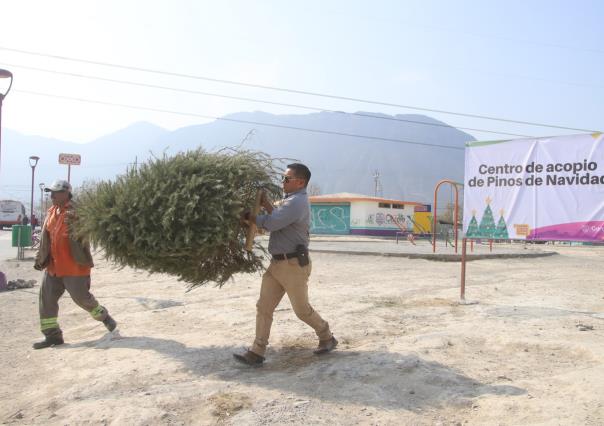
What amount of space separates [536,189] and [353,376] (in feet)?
15.8

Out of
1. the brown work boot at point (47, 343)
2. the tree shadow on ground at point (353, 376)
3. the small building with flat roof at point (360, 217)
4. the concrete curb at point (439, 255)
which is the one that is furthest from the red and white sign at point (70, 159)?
the small building with flat roof at point (360, 217)

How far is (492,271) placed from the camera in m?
15.1

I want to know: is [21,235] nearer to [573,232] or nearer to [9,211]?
[573,232]

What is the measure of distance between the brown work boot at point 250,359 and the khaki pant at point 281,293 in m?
0.04

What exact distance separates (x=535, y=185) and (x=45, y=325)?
6.81 meters

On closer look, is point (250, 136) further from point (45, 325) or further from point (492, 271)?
point (492, 271)

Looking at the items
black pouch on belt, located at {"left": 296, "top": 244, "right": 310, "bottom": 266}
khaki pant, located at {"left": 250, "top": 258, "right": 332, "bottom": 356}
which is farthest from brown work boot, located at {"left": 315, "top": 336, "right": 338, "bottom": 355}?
black pouch on belt, located at {"left": 296, "top": 244, "right": 310, "bottom": 266}

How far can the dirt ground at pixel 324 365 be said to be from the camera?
384 centimetres

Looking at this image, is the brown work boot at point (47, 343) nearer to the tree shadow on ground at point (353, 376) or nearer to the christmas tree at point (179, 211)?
the tree shadow on ground at point (353, 376)

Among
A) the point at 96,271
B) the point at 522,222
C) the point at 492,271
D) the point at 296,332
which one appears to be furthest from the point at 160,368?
the point at 492,271

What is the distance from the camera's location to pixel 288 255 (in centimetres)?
487

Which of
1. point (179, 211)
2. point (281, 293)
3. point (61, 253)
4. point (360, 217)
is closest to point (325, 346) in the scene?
point (281, 293)

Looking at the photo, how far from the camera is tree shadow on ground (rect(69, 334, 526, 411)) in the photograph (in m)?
4.04

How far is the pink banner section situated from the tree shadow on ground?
3.82 metres
